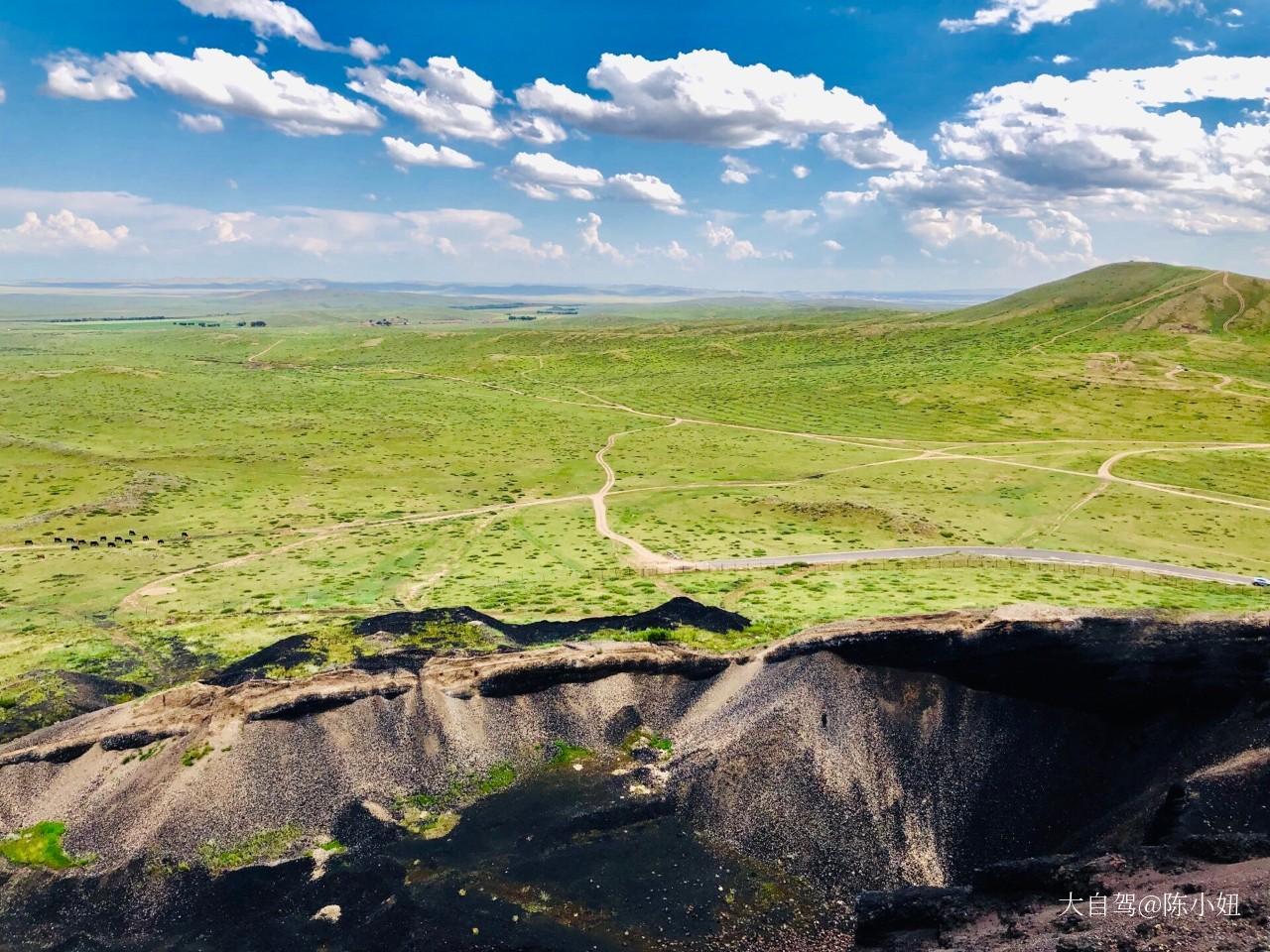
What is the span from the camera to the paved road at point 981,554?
79750 millimetres

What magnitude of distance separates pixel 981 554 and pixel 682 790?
186 feet

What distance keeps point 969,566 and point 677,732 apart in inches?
1848

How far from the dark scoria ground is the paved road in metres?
31.5

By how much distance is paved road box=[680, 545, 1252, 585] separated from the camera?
7975 cm

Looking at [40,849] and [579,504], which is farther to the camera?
[579,504]

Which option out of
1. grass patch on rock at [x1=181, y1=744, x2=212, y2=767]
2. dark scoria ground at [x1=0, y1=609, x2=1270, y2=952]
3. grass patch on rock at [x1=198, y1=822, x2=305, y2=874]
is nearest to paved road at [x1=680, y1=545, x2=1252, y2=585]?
dark scoria ground at [x1=0, y1=609, x2=1270, y2=952]

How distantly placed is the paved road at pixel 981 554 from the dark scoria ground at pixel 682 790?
31453mm

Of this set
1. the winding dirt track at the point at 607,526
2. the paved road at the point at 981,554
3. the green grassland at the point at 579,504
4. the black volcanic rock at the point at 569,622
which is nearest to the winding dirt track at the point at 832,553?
the winding dirt track at the point at 607,526

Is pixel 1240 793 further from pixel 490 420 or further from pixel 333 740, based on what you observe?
pixel 490 420

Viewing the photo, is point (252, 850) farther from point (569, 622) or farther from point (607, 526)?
point (607, 526)

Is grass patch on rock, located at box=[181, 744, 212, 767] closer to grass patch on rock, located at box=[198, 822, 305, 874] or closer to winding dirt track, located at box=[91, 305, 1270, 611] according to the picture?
grass patch on rock, located at box=[198, 822, 305, 874]

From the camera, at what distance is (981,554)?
85.1 metres

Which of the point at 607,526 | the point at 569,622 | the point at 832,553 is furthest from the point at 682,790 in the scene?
the point at 607,526

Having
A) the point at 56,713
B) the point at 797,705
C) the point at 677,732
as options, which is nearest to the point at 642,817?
the point at 677,732
